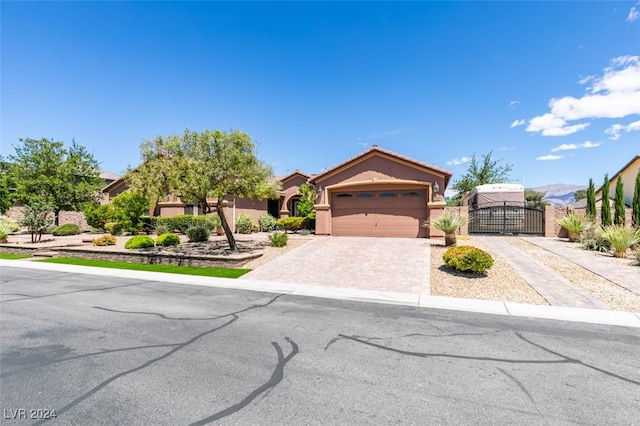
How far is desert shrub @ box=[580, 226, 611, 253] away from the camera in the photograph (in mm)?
13750

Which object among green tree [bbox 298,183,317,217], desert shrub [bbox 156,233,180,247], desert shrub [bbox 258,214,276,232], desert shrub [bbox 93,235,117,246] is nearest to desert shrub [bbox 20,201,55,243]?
desert shrub [bbox 93,235,117,246]

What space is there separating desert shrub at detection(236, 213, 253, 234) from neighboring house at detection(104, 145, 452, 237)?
12.1 ft

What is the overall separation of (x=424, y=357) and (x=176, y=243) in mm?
15936

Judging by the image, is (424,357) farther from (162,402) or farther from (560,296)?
(560,296)

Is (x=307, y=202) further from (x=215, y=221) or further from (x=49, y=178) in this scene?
(x=49, y=178)

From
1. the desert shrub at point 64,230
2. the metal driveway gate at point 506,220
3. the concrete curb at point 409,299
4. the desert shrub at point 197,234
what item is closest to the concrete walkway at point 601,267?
the concrete curb at point 409,299

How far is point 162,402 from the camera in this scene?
11.5 feet

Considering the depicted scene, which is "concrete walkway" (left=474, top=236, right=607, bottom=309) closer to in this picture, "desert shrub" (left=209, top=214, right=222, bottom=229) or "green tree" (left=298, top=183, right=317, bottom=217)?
"green tree" (left=298, top=183, right=317, bottom=217)

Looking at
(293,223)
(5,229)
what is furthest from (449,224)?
(5,229)

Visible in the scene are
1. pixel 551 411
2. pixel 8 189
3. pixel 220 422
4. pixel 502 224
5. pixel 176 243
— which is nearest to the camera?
pixel 220 422

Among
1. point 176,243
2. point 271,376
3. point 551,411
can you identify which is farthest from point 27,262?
point 551,411

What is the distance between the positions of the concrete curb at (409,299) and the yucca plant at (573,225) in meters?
11.7

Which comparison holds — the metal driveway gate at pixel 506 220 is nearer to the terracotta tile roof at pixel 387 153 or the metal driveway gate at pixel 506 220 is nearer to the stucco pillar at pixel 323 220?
the terracotta tile roof at pixel 387 153

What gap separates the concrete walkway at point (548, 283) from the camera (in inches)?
305
